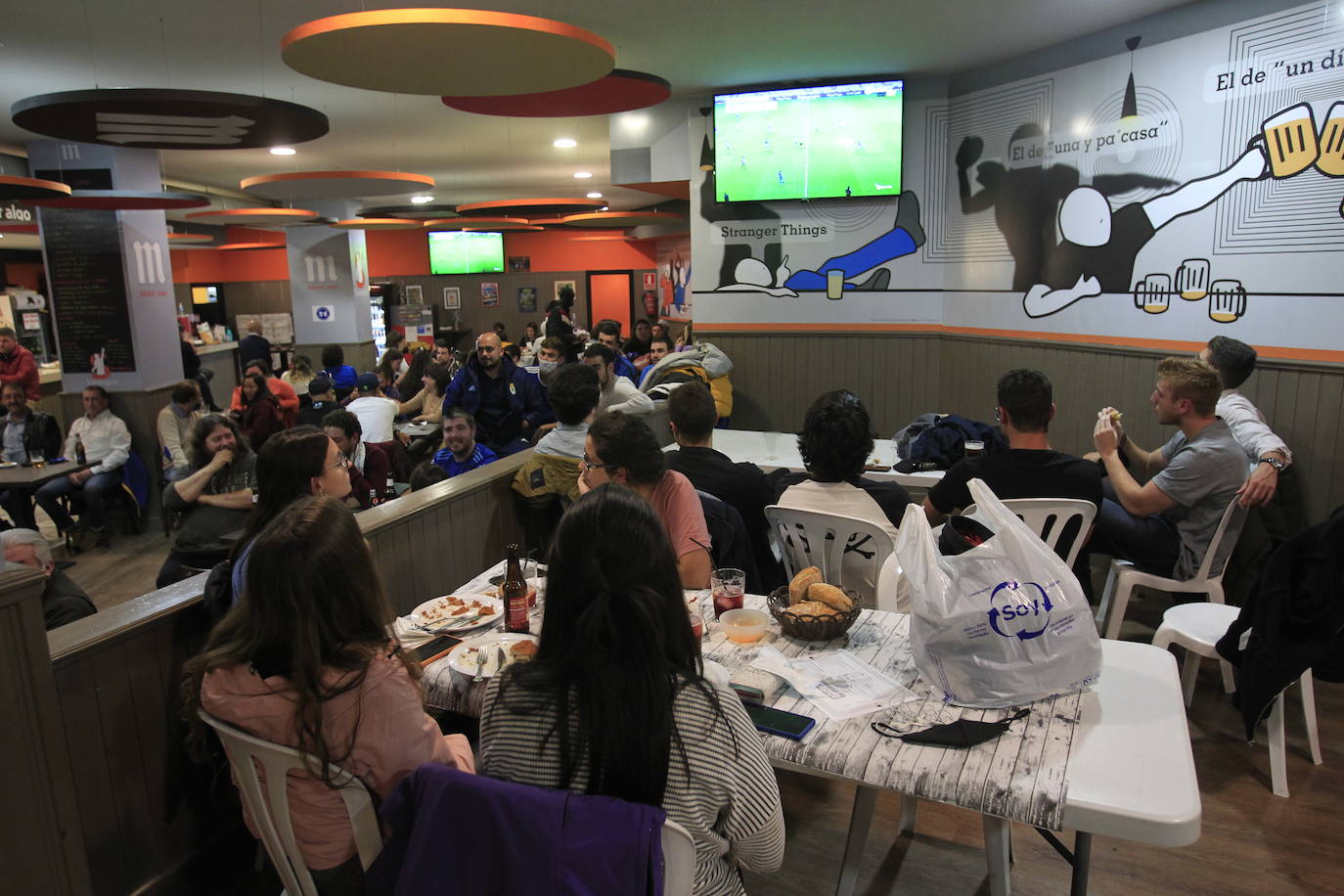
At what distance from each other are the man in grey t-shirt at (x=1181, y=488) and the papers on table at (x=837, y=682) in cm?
203

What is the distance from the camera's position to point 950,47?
18.2 ft

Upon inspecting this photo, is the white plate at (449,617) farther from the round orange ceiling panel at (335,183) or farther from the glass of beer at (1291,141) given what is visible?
the round orange ceiling panel at (335,183)

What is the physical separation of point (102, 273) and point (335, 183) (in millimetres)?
2185

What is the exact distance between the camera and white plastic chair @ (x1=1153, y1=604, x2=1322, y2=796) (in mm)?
2795

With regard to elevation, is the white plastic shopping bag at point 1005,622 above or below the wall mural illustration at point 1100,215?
below

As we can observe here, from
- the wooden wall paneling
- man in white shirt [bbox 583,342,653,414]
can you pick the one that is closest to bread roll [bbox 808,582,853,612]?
the wooden wall paneling

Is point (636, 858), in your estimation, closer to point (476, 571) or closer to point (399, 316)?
point (476, 571)

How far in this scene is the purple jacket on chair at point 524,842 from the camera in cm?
119

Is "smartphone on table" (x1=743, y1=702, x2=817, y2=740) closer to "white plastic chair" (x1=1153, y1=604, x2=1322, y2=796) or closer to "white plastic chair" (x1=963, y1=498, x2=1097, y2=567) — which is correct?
"white plastic chair" (x1=963, y1=498, x2=1097, y2=567)

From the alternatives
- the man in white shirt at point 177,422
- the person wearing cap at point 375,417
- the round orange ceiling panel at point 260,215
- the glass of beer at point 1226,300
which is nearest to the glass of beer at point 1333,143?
the glass of beer at point 1226,300

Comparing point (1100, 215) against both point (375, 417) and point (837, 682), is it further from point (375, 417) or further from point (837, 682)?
point (375, 417)

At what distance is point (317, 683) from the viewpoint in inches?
Answer: 62.0

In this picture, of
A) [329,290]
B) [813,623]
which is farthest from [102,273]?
[813,623]

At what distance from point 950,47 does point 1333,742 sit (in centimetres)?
447
